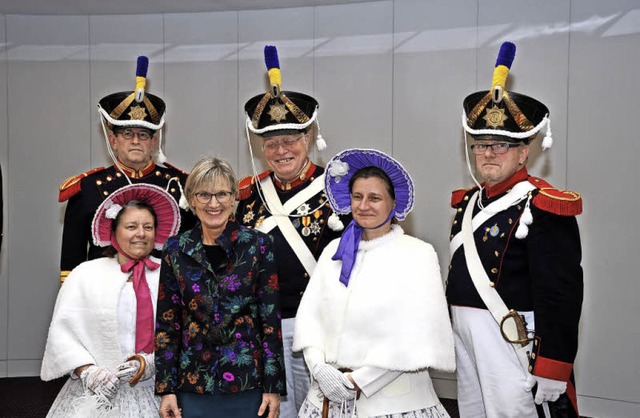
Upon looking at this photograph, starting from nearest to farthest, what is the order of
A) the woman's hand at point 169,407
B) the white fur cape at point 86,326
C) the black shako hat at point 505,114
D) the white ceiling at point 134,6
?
the woman's hand at point 169,407 < the black shako hat at point 505,114 < the white fur cape at point 86,326 < the white ceiling at point 134,6

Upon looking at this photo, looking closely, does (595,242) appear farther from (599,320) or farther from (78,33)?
(78,33)

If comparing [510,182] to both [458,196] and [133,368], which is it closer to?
[458,196]

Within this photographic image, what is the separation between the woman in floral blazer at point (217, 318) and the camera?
2.54m

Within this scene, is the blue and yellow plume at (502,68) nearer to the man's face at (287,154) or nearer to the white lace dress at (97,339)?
the man's face at (287,154)

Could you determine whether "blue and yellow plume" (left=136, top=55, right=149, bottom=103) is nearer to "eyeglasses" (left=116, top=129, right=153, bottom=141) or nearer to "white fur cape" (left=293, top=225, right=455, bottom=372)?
"eyeglasses" (left=116, top=129, right=153, bottom=141)

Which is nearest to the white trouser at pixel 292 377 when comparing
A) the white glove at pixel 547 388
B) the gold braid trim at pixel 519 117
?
the white glove at pixel 547 388

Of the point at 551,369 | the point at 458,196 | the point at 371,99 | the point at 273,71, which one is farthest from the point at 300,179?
the point at 371,99

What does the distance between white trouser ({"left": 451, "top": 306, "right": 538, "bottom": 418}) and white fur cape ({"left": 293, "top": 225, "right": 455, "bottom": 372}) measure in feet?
0.53

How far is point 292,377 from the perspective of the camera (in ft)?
10.3

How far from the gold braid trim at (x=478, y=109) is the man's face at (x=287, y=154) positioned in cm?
78

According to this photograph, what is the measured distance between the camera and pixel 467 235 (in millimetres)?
2768

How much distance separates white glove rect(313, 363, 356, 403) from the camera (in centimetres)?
245

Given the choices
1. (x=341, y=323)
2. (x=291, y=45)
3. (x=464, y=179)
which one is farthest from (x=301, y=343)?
(x=291, y=45)

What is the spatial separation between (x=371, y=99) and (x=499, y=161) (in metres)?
2.56
